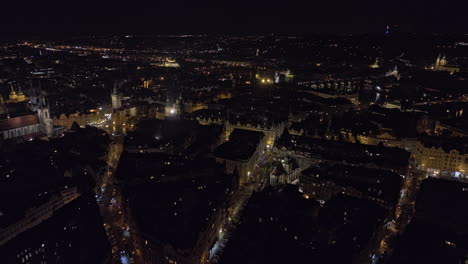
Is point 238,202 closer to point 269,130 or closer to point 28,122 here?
point 269,130

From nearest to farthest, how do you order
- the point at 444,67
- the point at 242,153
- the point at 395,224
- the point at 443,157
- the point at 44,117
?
the point at 395,224 < the point at 242,153 < the point at 443,157 < the point at 44,117 < the point at 444,67

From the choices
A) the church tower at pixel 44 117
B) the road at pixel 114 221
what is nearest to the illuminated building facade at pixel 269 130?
the road at pixel 114 221

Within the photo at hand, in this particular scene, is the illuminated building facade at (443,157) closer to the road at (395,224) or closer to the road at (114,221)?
the road at (395,224)

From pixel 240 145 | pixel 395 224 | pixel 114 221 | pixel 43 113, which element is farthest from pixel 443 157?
pixel 43 113

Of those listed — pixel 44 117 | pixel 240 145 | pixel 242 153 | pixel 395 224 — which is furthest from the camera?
pixel 44 117

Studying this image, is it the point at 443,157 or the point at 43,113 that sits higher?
the point at 43,113

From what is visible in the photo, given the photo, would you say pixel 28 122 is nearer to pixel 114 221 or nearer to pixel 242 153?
pixel 114 221

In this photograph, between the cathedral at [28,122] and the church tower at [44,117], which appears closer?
the cathedral at [28,122]

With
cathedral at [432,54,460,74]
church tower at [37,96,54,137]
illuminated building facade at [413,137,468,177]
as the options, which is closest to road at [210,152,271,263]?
illuminated building facade at [413,137,468,177]

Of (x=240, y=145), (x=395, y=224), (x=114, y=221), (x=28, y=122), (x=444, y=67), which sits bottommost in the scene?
(x=395, y=224)

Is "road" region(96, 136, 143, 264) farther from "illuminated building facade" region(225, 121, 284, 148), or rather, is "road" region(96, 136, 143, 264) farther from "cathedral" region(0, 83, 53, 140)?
"illuminated building facade" region(225, 121, 284, 148)

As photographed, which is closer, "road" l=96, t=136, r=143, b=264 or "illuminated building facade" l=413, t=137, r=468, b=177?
"road" l=96, t=136, r=143, b=264

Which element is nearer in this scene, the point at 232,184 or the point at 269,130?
the point at 232,184
